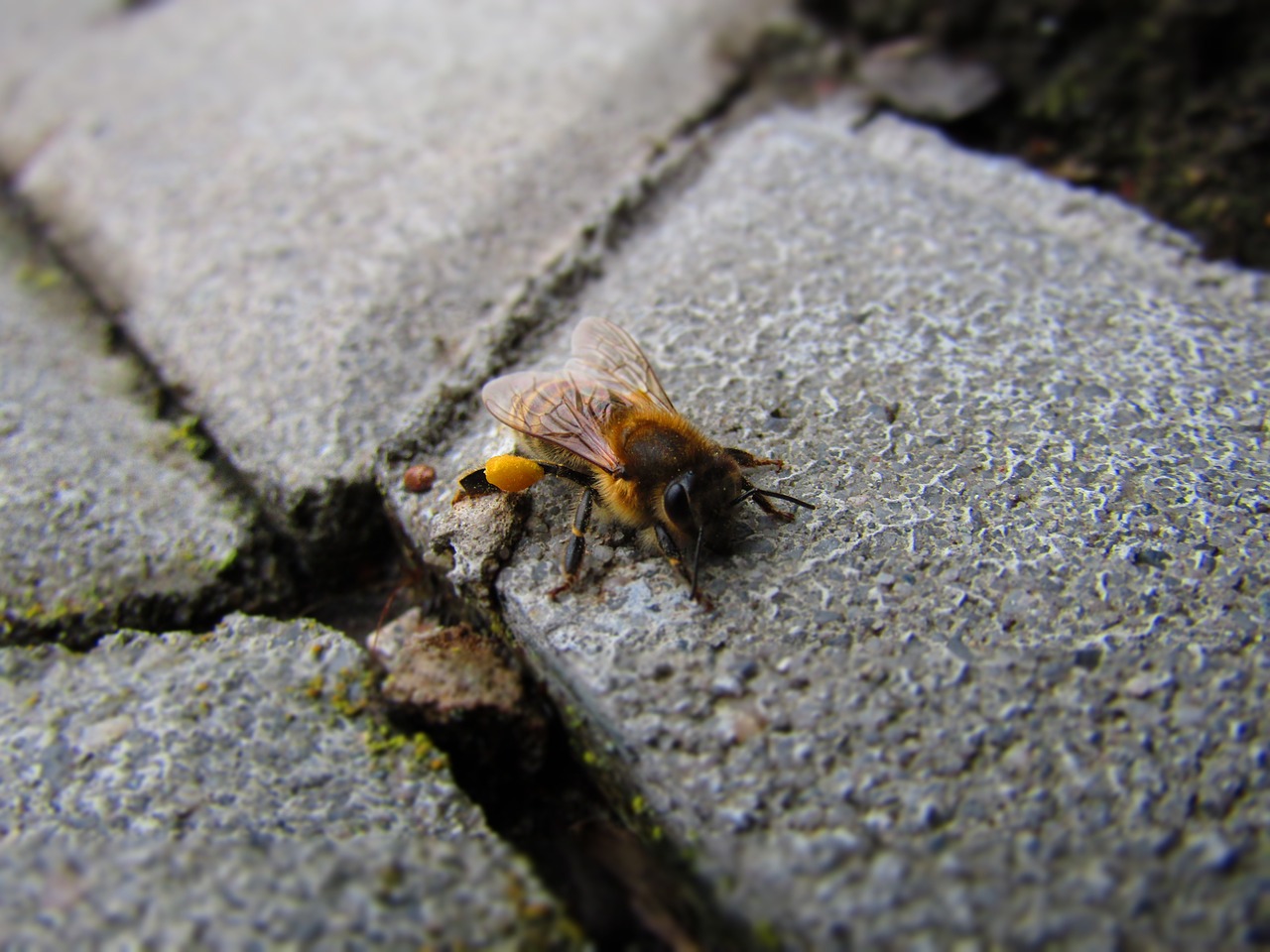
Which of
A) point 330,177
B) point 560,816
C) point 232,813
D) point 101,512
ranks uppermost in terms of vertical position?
point 330,177

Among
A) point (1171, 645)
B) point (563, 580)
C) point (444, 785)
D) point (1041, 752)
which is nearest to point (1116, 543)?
point (1171, 645)

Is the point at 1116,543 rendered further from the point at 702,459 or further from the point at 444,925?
the point at 444,925

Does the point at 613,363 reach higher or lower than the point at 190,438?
higher

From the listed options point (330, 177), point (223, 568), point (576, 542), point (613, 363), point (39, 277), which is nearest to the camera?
point (576, 542)

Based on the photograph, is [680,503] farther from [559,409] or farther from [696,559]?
[559,409]

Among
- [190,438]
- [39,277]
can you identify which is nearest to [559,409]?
[190,438]

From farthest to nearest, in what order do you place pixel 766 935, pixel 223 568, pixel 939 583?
pixel 223 568 → pixel 939 583 → pixel 766 935
